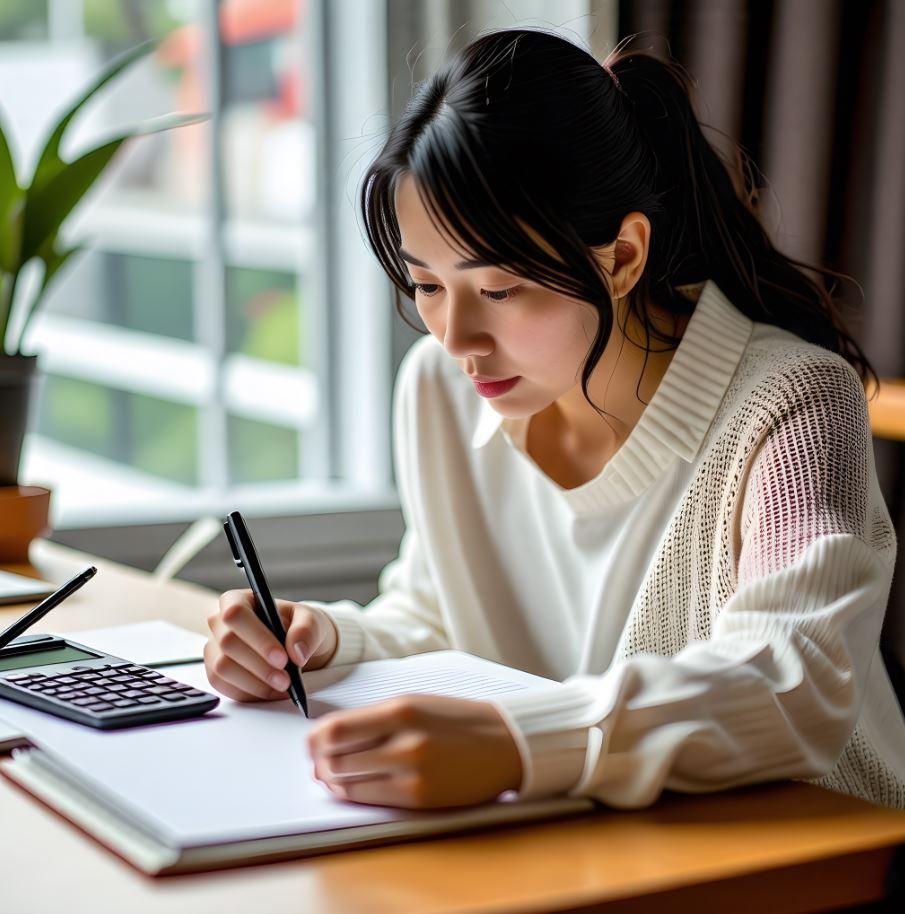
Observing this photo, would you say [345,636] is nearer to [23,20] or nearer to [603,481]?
[603,481]

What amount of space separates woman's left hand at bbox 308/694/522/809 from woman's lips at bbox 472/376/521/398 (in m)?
0.40

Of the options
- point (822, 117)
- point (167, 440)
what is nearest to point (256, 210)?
point (167, 440)

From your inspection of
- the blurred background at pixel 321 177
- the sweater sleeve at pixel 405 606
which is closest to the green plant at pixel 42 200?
the blurred background at pixel 321 177

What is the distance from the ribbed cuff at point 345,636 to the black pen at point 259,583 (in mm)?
132

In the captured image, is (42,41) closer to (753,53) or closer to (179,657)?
(753,53)

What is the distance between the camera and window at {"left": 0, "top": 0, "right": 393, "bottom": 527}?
2156 millimetres

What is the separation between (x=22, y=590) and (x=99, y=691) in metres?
0.47

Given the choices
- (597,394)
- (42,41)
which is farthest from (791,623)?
(42,41)

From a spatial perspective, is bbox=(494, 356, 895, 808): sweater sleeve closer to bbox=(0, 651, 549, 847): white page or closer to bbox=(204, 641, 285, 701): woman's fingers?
bbox=(0, 651, 549, 847): white page

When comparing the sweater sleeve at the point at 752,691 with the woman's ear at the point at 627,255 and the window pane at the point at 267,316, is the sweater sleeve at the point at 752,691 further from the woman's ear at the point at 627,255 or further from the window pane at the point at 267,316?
the window pane at the point at 267,316

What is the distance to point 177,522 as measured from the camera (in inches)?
79.7

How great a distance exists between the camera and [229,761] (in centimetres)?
77

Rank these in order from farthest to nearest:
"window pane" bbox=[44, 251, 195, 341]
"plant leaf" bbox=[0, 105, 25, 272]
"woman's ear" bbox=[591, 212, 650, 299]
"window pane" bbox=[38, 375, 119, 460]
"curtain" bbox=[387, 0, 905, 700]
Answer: "window pane" bbox=[38, 375, 119, 460] < "window pane" bbox=[44, 251, 195, 341] < "curtain" bbox=[387, 0, 905, 700] < "plant leaf" bbox=[0, 105, 25, 272] < "woman's ear" bbox=[591, 212, 650, 299]

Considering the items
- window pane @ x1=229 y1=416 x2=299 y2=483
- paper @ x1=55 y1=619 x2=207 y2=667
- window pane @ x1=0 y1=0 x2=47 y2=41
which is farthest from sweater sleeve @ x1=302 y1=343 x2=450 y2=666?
window pane @ x1=0 y1=0 x2=47 y2=41
